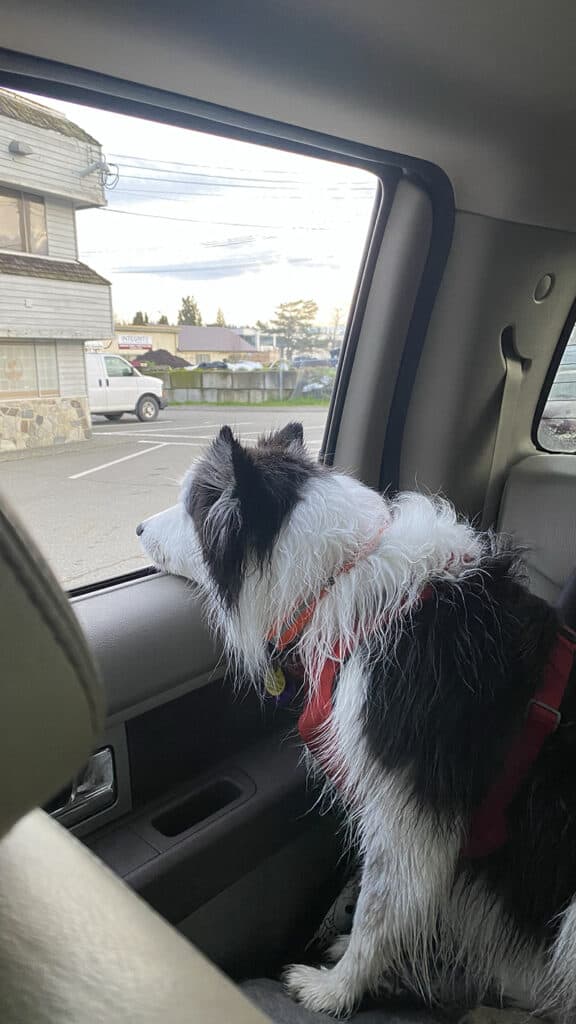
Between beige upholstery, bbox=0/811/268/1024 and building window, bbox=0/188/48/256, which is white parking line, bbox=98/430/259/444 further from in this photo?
beige upholstery, bbox=0/811/268/1024

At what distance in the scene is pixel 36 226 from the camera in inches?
74.0

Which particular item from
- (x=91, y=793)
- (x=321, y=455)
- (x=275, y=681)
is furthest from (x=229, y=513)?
(x=321, y=455)

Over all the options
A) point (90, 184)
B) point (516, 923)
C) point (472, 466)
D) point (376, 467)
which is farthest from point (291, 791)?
point (90, 184)

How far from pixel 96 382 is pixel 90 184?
1.89 ft

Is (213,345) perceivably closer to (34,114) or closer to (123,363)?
(123,363)

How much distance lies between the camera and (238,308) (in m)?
2.43

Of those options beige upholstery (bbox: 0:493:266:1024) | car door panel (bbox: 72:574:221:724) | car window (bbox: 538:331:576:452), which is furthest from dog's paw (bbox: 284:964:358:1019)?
car window (bbox: 538:331:576:452)

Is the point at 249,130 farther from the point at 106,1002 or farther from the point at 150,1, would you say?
the point at 106,1002

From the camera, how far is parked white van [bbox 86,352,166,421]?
2.14 meters

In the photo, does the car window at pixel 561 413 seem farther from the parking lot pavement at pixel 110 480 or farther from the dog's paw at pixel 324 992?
the dog's paw at pixel 324 992

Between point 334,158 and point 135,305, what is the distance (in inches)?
33.2

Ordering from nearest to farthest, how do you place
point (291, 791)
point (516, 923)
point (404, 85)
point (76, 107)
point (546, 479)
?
point (516, 923) < point (76, 107) < point (404, 85) < point (291, 791) < point (546, 479)

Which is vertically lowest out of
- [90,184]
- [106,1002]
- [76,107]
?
[106,1002]

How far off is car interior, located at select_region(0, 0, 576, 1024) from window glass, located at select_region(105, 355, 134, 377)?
2.19 feet
